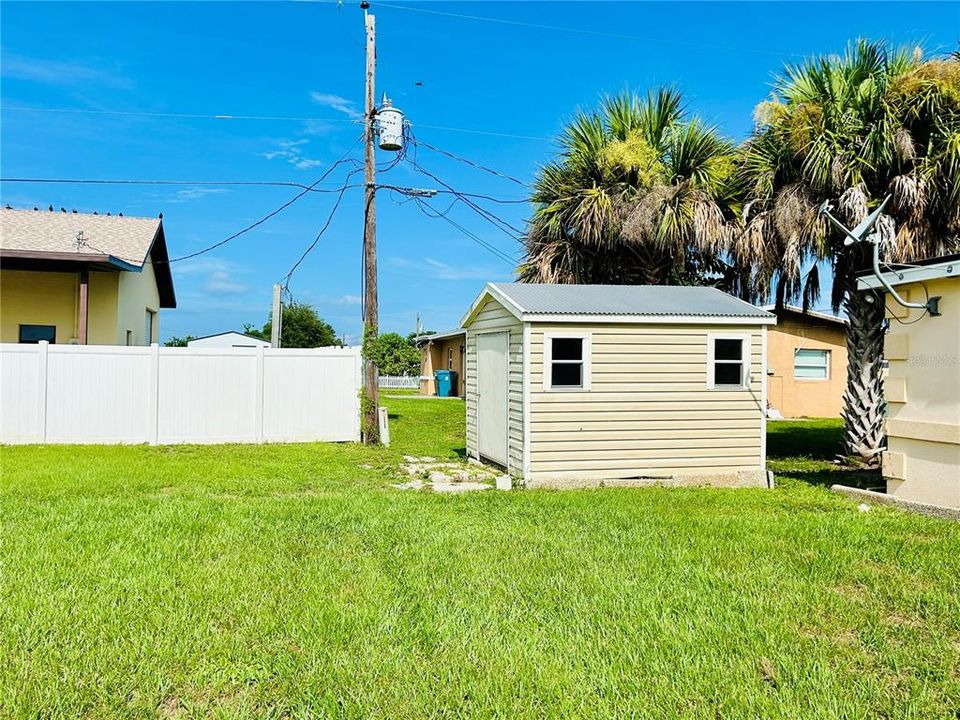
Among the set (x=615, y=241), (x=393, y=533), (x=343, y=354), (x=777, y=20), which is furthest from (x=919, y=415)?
(x=343, y=354)

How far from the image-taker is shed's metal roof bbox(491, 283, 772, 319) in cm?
867

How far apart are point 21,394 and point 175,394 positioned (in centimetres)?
242

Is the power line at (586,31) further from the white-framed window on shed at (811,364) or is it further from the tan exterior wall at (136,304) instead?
the white-framed window on shed at (811,364)

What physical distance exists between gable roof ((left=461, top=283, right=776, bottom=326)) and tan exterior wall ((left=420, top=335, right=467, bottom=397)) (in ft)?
57.4

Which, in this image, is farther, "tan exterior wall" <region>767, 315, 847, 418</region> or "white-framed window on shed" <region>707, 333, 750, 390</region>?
"tan exterior wall" <region>767, 315, 847, 418</region>

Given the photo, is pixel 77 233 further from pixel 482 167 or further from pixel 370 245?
pixel 482 167

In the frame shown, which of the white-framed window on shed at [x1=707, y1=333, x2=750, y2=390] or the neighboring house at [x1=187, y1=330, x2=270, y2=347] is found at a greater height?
the neighboring house at [x1=187, y1=330, x2=270, y2=347]

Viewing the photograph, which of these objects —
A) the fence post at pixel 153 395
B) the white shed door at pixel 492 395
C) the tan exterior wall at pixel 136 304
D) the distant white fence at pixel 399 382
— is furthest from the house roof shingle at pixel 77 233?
the distant white fence at pixel 399 382

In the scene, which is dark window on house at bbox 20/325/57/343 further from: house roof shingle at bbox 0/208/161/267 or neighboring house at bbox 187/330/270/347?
neighboring house at bbox 187/330/270/347

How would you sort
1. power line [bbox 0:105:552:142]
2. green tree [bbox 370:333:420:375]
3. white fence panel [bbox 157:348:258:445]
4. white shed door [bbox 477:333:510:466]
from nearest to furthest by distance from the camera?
white shed door [bbox 477:333:510:466] → white fence panel [bbox 157:348:258:445] → power line [bbox 0:105:552:142] → green tree [bbox 370:333:420:375]

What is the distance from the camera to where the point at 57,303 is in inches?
561

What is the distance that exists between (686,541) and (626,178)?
379 inches

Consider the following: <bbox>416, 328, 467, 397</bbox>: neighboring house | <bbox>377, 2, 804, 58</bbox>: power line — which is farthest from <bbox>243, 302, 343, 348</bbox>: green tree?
<bbox>377, 2, 804, 58</bbox>: power line

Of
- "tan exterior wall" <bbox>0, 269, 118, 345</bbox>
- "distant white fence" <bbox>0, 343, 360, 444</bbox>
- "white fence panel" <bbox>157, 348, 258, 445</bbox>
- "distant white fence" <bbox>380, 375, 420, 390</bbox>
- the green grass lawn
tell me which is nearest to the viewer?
the green grass lawn
